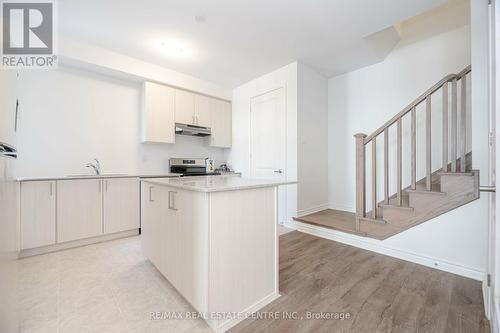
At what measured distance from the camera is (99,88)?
328 cm

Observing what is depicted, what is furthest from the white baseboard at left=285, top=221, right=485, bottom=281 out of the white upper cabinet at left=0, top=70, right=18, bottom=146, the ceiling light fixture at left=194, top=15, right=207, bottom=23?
the white upper cabinet at left=0, top=70, right=18, bottom=146

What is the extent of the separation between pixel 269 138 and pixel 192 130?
5.08 feet

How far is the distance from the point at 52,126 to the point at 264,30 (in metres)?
3.24

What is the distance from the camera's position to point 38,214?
242cm

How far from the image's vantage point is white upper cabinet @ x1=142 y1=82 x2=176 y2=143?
3521mm

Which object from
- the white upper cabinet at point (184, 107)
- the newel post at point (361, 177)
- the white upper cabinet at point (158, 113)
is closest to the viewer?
the newel post at point (361, 177)

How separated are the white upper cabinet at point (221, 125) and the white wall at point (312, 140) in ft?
5.94

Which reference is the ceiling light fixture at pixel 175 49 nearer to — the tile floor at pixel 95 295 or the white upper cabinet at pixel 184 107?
the white upper cabinet at pixel 184 107

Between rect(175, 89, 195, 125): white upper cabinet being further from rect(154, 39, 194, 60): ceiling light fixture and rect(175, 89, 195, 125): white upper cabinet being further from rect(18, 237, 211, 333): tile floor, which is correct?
rect(18, 237, 211, 333): tile floor

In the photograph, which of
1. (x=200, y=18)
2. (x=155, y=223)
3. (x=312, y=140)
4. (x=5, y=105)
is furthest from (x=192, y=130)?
(x=5, y=105)

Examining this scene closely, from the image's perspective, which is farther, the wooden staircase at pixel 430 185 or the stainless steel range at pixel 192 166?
the stainless steel range at pixel 192 166

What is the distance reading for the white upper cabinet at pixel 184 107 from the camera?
3881mm

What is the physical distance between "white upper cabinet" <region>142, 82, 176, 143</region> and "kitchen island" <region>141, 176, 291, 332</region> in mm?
2170

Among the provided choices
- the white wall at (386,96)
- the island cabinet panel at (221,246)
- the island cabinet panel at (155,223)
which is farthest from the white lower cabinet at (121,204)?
the white wall at (386,96)
